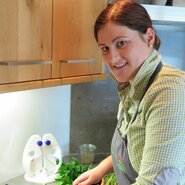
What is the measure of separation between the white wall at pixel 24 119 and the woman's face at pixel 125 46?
62cm

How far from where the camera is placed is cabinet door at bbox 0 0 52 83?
3.10 feet

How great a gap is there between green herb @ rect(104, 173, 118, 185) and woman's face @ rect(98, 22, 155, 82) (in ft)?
1.60

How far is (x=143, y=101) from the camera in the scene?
37.1 inches

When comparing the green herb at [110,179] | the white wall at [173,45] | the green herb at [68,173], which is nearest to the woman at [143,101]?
the green herb at [110,179]

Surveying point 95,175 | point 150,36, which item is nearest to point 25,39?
point 150,36

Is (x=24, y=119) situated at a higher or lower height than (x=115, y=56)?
lower

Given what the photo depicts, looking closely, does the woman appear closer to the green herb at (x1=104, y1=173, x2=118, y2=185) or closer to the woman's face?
the woman's face

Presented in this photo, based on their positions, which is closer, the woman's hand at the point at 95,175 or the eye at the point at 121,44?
the eye at the point at 121,44

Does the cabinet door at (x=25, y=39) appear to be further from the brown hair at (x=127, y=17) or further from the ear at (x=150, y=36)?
the ear at (x=150, y=36)

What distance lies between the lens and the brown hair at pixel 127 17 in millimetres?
955

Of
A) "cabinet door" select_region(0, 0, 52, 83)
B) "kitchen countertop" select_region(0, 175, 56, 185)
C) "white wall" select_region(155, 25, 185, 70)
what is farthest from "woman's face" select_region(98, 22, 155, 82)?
"white wall" select_region(155, 25, 185, 70)

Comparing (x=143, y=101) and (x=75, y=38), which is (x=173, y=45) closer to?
(x=75, y=38)

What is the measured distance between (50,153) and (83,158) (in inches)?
10.7

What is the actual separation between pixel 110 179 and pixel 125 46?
591 mm
